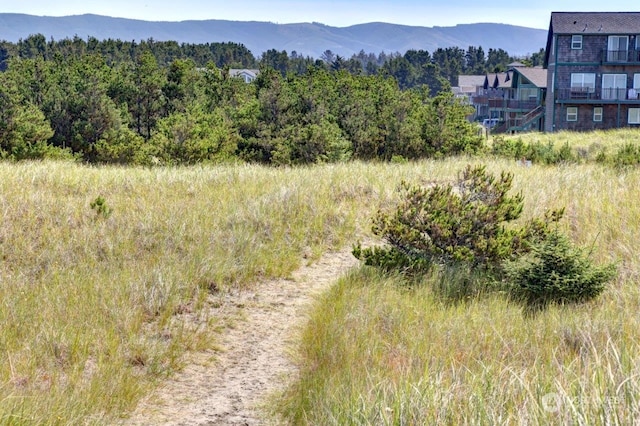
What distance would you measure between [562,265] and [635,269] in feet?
4.79

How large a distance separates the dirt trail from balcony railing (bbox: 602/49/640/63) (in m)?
46.7

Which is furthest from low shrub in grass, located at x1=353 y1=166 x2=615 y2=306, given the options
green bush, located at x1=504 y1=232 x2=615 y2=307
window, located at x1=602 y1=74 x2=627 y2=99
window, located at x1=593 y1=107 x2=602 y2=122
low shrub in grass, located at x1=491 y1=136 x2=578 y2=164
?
window, located at x1=593 y1=107 x2=602 y2=122

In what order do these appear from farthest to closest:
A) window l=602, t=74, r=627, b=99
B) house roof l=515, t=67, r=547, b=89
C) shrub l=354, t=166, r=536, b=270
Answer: house roof l=515, t=67, r=547, b=89, window l=602, t=74, r=627, b=99, shrub l=354, t=166, r=536, b=270

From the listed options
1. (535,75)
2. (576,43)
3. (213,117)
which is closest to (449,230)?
(213,117)

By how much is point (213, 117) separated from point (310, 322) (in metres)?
25.8

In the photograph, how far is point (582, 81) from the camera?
168 feet

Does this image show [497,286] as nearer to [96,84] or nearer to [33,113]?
[33,113]

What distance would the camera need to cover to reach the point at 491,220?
934cm

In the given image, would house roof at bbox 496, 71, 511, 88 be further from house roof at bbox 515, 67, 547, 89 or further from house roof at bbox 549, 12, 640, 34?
house roof at bbox 549, 12, 640, 34

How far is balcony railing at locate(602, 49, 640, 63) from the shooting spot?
50.1 meters

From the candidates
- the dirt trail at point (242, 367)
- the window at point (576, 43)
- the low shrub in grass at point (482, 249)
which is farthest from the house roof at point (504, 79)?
the dirt trail at point (242, 367)

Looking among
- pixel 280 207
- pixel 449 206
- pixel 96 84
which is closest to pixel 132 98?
pixel 96 84

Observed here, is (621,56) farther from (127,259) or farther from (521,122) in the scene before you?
(127,259)

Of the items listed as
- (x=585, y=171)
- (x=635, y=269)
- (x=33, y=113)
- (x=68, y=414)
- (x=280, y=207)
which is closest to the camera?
(x=68, y=414)
